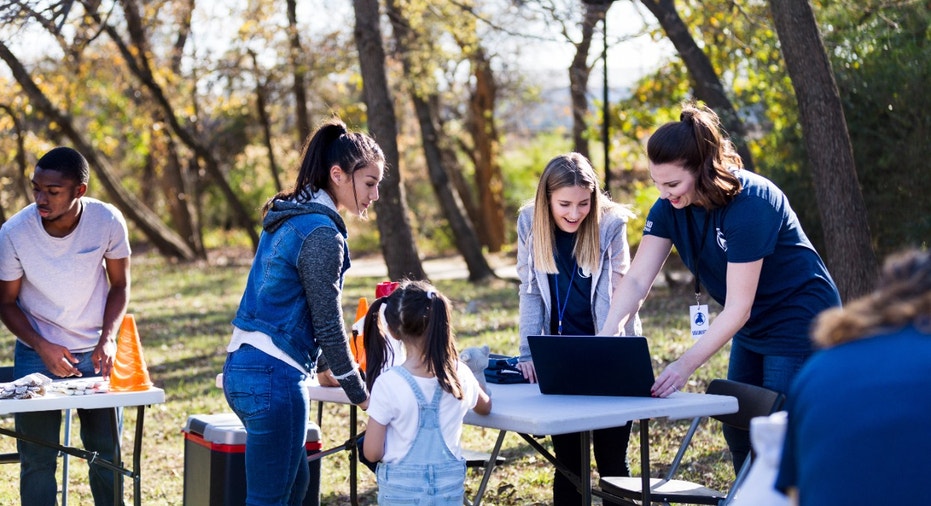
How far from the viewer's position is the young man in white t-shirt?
461cm

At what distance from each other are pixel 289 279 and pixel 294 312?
0.11 metres

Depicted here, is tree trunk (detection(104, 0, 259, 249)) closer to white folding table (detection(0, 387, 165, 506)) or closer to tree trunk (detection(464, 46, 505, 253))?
tree trunk (detection(464, 46, 505, 253))

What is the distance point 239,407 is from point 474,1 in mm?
15031

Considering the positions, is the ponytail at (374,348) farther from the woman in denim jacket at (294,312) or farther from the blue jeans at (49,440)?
the blue jeans at (49,440)

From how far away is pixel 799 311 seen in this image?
12.7 ft

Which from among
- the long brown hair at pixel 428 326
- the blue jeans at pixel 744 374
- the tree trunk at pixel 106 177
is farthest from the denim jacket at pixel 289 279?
the tree trunk at pixel 106 177

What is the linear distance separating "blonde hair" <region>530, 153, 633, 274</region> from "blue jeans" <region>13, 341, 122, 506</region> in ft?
6.32

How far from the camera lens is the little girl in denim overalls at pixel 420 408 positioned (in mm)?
3574

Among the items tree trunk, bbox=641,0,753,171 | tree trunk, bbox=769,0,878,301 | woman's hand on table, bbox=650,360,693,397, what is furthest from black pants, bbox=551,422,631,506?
tree trunk, bbox=641,0,753,171

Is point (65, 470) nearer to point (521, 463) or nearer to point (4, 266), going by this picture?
point (4, 266)

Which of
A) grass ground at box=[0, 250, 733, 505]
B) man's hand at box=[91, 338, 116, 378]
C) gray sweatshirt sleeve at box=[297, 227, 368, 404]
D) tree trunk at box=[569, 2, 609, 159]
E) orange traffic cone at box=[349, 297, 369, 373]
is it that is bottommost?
grass ground at box=[0, 250, 733, 505]

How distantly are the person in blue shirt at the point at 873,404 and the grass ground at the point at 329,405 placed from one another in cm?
413

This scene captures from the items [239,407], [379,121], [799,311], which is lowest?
[239,407]

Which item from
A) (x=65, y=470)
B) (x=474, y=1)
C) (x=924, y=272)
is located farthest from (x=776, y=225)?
Result: (x=474, y=1)
